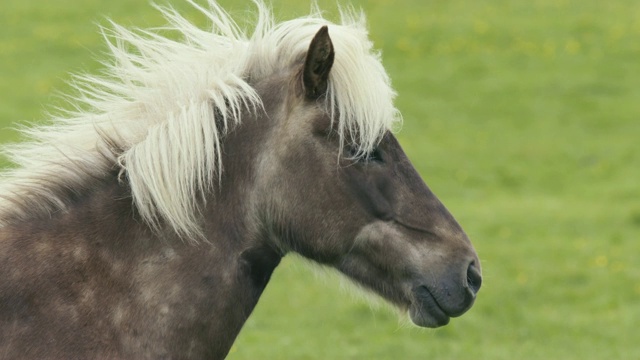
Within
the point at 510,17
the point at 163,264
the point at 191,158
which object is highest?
the point at 191,158

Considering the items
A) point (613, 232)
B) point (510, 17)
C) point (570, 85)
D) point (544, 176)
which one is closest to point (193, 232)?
point (613, 232)

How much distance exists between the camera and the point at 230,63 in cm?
446

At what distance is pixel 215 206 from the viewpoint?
13.9 ft

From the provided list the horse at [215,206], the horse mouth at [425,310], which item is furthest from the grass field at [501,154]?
the horse at [215,206]

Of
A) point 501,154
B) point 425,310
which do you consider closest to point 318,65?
point 425,310

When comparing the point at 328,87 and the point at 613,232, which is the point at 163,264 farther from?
the point at 613,232

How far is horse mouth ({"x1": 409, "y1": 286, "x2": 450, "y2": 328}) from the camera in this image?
4.37 meters

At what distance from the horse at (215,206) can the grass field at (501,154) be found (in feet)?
1.25

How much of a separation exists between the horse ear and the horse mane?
60 millimetres

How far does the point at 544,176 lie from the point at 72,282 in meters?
16.1

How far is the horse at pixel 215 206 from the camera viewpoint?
13.3 ft

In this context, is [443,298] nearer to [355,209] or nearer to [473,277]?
[473,277]

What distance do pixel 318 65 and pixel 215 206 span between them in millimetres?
693

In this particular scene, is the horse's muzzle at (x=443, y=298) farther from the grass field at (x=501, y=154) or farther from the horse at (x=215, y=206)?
the grass field at (x=501, y=154)
